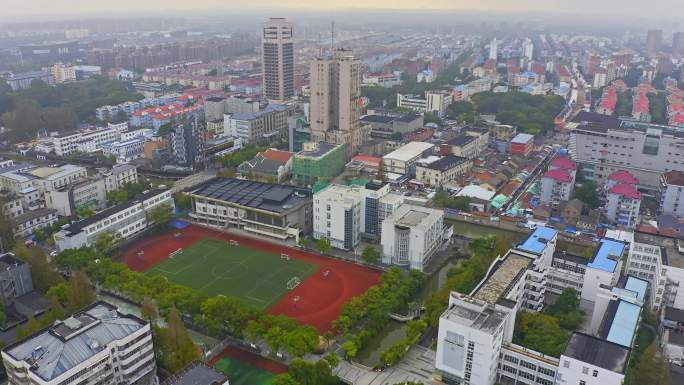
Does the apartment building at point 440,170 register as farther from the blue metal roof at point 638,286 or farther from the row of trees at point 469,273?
the blue metal roof at point 638,286

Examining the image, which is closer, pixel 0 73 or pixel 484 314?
pixel 484 314

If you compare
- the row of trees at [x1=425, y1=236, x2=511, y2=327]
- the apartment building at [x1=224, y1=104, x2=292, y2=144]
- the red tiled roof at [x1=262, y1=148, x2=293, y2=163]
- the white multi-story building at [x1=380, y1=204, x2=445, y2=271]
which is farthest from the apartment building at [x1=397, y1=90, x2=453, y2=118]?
the white multi-story building at [x1=380, y1=204, x2=445, y2=271]

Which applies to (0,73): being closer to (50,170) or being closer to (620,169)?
(50,170)

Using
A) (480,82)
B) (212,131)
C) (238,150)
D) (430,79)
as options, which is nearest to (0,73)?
(212,131)

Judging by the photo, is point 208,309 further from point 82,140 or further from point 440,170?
point 82,140

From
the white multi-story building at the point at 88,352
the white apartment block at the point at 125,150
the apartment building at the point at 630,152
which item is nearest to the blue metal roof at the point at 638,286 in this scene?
the apartment building at the point at 630,152

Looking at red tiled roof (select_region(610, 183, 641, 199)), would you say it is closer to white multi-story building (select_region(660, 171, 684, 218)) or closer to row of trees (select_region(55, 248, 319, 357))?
white multi-story building (select_region(660, 171, 684, 218))
